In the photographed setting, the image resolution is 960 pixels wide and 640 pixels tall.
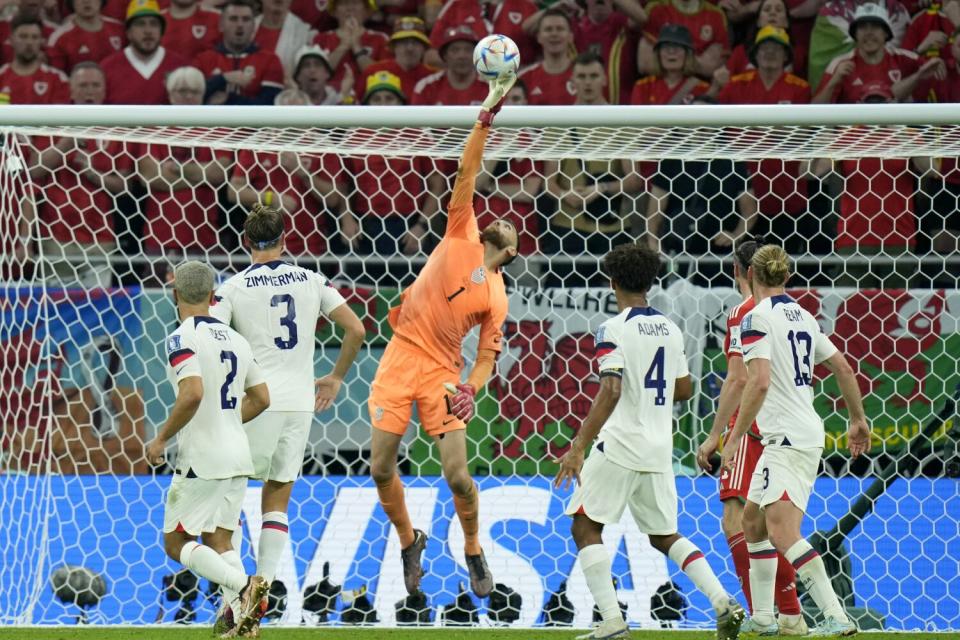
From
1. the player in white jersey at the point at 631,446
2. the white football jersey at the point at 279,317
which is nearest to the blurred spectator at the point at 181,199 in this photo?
the white football jersey at the point at 279,317

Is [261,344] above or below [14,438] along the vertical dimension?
above

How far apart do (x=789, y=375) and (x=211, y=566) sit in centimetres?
270

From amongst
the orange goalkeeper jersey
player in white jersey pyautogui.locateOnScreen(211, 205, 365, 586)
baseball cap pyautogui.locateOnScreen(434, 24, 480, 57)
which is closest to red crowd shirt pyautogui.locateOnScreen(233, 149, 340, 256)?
baseball cap pyautogui.locateOnScreen(434, 24, 480, 57)

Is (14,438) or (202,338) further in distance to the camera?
(14,438)

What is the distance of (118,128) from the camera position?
7723 millimetres

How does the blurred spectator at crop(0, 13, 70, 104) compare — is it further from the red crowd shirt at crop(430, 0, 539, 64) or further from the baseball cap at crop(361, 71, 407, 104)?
the red crowd shirt at crop(430, 0, 539, 64)

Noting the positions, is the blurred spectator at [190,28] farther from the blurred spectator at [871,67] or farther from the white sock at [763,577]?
the white sock at [763,577]

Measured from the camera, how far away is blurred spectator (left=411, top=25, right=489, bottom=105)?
1034 centimetres

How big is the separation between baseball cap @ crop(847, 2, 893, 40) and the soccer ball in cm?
469

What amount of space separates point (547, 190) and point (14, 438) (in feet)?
11.6

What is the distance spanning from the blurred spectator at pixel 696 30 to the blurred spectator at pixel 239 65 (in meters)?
2.80

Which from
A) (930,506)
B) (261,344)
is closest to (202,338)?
(261,344)

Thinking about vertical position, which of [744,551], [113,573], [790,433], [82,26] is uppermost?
[82,26]

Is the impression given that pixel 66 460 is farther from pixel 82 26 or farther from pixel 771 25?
pixel 771 25
